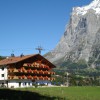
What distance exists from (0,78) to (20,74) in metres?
6.68

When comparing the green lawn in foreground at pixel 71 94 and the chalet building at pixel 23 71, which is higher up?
the chalet building at pixel 23 71

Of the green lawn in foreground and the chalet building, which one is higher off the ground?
the chalet building

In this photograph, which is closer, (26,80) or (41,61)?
(26,80)

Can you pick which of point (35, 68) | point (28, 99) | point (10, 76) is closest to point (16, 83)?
point (10, 76)

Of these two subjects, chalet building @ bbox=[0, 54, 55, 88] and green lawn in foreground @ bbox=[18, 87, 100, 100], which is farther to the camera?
chalet building @ bbox=[0, 54, 55, 88]

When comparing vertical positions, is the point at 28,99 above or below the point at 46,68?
below

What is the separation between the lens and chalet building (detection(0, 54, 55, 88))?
338 ft

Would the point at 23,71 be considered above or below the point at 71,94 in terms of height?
above

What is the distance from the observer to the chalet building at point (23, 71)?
338 feet

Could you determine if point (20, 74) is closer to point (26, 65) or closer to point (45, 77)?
point (26, 65)

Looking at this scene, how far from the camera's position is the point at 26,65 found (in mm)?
105000

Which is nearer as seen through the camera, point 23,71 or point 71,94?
point 71,94

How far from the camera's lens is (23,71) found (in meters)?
104

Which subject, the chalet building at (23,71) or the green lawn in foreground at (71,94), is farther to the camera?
the chalet building at (23,71)
